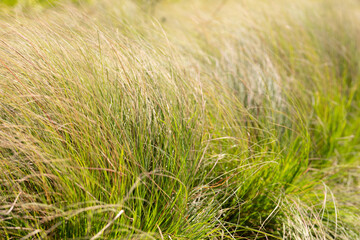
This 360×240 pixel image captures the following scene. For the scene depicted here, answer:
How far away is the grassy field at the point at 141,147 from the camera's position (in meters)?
1.42

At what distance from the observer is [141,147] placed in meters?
1.58

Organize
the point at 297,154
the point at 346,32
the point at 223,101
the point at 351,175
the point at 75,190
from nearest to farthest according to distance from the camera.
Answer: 1. the point at 75,190
2. the point at 223,101
3. the point at 297,154
4. the point at 351,175
5. the point at 346,32

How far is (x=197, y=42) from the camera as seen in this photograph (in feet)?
9.93

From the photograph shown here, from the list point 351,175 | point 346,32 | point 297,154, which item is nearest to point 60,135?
point 297,154

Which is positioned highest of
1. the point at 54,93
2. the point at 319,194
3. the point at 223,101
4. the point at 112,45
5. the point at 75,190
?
the point at 112,45

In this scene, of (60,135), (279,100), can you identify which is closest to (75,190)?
(60,135)

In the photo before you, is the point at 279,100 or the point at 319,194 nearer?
the point at 319,194

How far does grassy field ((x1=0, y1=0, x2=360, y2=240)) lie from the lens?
142 cm

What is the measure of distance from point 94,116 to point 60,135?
→ 0.54 ft

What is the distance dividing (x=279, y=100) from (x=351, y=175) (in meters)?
0.83

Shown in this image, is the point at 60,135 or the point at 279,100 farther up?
the point at 60,135

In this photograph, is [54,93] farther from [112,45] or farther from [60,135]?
[112,45]

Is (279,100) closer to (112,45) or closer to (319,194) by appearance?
(319,194)

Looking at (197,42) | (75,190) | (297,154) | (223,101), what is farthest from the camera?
(197,42)
